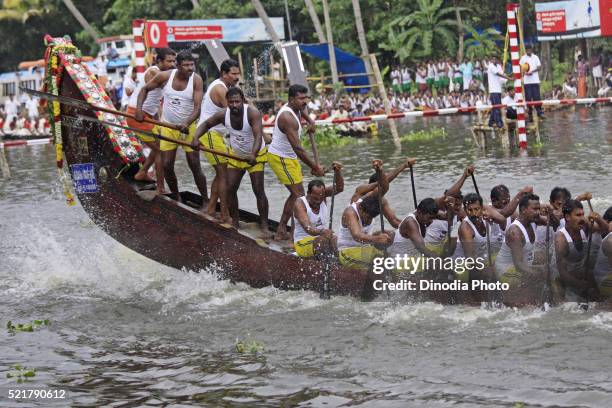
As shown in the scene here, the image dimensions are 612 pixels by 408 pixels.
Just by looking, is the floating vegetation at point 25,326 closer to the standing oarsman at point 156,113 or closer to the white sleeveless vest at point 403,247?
the standing oarsman at point 156,113

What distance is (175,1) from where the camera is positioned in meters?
42.2

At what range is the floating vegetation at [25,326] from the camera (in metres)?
10.4

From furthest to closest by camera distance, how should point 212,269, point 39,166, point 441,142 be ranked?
point 39,166 → point 441,142 → point 212,269

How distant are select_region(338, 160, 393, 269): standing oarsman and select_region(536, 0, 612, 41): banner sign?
20.4m

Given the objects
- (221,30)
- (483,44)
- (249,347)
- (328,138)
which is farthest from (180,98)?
(221,30)

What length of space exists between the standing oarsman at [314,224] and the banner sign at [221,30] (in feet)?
83.5

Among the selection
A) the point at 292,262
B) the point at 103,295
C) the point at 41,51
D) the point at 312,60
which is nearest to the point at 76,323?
the point at 103,295

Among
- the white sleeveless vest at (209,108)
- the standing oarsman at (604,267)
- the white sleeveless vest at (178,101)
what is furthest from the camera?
the white sleeveless vest at (178,101)

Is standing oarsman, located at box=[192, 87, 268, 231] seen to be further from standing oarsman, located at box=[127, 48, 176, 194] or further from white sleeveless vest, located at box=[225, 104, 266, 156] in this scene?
standing oarsman, located at box=[127, 48, 176, 194]

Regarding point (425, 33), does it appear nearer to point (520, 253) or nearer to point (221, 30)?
point (221, 30)

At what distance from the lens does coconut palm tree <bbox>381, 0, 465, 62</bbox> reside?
35.2 meters

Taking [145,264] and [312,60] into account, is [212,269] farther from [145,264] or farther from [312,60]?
[312,60]

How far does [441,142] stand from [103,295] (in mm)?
13014

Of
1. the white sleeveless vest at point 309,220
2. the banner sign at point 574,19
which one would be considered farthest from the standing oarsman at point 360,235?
the banner sign at point 574,19
